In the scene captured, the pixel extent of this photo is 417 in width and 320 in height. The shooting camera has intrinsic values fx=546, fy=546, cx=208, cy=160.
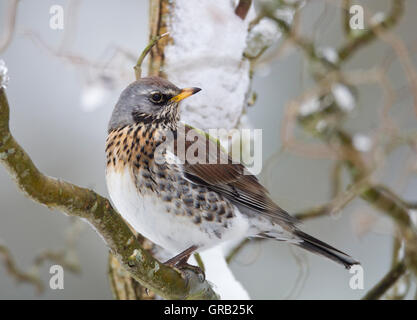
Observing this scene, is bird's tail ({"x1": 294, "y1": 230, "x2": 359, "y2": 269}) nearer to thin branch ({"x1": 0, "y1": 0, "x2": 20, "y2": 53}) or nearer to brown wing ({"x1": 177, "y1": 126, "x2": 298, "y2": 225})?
brown wing ({"x1": 177, "y1": 126, "x2": 298, "y2": 225})

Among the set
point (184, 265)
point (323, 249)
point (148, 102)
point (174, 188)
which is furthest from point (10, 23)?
point (323, 249)

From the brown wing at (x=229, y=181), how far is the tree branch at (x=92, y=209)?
39cm

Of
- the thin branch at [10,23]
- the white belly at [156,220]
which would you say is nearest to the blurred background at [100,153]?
the thin branch at [10,23]

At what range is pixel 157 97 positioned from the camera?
221 cm

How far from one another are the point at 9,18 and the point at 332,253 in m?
1.66

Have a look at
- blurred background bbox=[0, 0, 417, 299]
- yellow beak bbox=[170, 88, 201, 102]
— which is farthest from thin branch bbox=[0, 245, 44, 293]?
yellow beak bbox=[170, 88, 201, 102]

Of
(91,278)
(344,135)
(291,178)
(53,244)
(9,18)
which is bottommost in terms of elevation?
(91,278)

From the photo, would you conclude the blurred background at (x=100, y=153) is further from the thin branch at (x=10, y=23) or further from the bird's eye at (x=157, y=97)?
the bird's eye at (x=157, y=97)

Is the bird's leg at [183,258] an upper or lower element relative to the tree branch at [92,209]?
lower

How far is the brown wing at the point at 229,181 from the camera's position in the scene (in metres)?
2.21

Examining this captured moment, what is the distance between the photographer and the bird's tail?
2.25m
